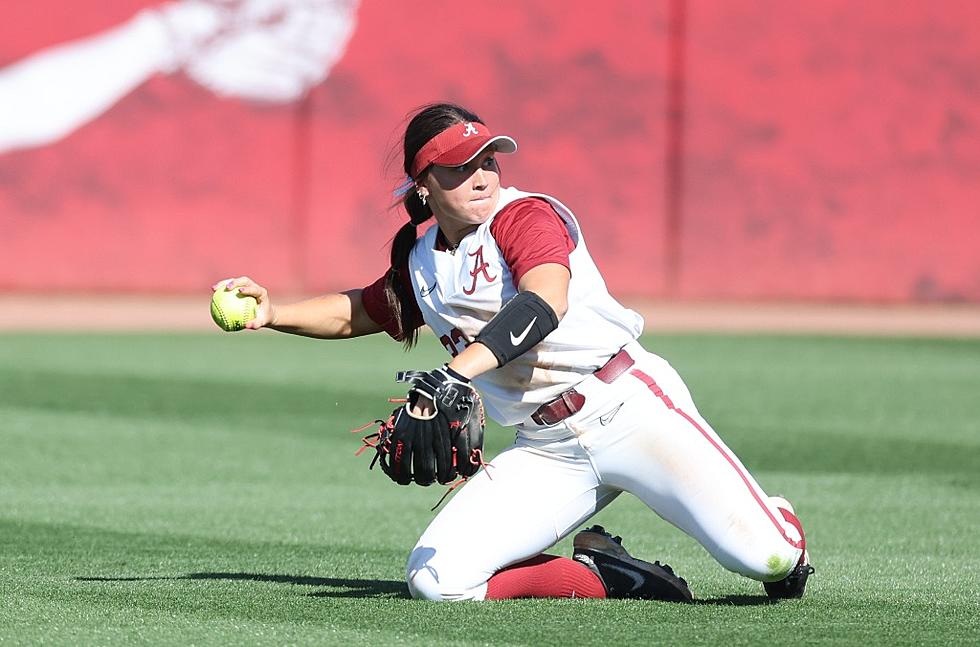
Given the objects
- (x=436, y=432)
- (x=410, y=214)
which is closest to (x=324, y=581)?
(x=436, y=432)

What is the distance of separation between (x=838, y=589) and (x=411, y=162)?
6.23 ft

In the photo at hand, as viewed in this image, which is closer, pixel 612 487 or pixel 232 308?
pixel 232 308

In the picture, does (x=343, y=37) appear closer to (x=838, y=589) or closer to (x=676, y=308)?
(x=676, y=308)

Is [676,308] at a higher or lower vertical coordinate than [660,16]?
lower

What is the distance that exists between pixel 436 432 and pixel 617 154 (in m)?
16.3

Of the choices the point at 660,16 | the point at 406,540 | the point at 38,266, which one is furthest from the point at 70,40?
the point at 406,540

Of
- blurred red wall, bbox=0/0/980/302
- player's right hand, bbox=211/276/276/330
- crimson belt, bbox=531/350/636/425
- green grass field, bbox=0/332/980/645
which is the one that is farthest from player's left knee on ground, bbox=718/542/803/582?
blurred red wall, bbox=0/0/980/302

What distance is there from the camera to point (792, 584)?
5.13m

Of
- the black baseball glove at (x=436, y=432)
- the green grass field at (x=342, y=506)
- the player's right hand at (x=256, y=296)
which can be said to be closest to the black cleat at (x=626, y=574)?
the green grass field at (x=342, y=506)

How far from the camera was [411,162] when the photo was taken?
507 centimetres

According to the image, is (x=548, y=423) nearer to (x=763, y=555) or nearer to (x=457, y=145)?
(x=763, y=555)

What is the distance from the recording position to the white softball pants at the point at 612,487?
16.4ft

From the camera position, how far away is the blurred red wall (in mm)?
19500

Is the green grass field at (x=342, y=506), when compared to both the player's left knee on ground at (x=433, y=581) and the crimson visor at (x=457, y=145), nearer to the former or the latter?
the player's left knee on ground at (x=433, y=581)
